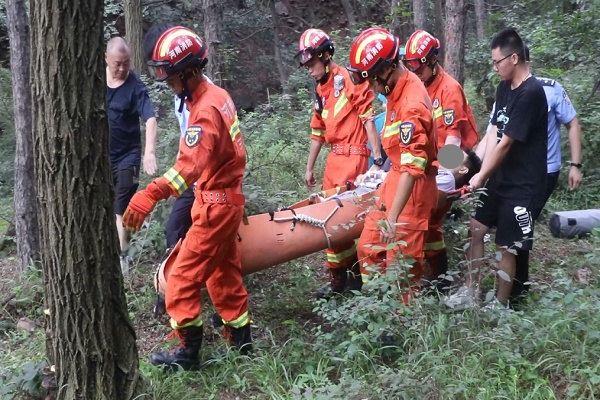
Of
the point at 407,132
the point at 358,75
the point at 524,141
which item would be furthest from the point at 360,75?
the point at 524,141

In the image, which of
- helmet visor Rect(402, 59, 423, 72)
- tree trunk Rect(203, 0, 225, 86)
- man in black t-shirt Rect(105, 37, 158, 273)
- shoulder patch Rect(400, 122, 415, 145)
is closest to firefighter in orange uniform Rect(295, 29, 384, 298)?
helmet visor Rect(402, 59, 423, 72)

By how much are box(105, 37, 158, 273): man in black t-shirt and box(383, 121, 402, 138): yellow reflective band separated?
2.28 m

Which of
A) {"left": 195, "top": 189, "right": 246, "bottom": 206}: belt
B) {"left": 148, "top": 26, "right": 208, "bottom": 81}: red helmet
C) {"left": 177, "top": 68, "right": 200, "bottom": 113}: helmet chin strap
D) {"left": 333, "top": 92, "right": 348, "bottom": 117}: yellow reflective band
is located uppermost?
{"left": 148, "top": 26, "right": 208, "bottom": 81}: red helmet

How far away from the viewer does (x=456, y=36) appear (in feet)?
29.9

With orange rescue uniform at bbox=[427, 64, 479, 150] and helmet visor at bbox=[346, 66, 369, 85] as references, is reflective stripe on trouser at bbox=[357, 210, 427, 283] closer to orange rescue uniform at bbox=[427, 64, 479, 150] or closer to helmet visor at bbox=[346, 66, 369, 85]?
helmet visor at bbox=[346, 66, 369, 85]

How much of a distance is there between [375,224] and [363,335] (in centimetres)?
87

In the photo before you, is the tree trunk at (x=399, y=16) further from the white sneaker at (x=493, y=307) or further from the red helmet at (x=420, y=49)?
the white sneaker at (x=493, y=307)

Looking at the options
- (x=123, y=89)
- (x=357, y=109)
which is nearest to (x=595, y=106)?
(x=357, y=109)

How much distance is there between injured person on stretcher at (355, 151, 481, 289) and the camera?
516cm

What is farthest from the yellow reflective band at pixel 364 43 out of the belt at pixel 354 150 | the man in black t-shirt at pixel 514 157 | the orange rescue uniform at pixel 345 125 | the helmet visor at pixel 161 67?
the belt at pixel 354 150

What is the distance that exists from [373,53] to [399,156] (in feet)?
2.37

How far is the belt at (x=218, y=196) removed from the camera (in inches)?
166

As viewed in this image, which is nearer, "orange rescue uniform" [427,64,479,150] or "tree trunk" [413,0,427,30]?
"orange rescue uniform" [427,64,479,150]

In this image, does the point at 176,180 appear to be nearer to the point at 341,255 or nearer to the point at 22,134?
the point at 341,255
